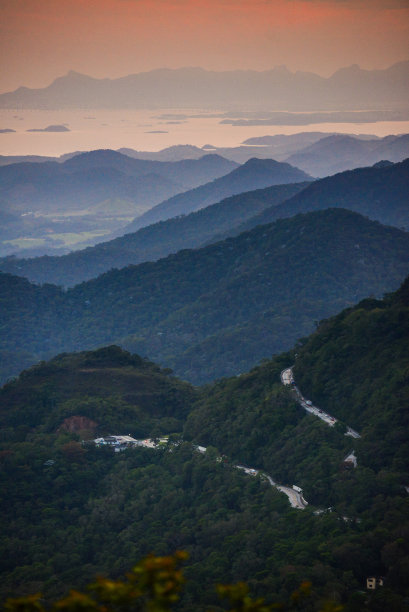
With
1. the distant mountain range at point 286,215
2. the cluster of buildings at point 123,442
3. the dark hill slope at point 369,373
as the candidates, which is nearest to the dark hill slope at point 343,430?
the dark hill slope at point 369,373

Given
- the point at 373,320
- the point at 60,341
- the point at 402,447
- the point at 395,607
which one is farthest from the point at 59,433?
the point at 60,341

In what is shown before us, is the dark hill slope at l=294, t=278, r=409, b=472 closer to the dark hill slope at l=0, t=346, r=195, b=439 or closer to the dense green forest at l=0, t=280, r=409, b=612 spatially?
the dense green forest at l=0, t=280, r=409, b=612

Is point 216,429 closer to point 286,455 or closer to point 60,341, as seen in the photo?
point 286,455

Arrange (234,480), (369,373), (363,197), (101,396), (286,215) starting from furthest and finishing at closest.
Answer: (363,197) → (286,215) → (101,396) → (369,373) → (234,480)

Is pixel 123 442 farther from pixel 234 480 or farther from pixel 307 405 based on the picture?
pixel 234 480

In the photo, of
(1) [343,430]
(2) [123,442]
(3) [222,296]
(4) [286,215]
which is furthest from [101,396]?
(4) [286,215]

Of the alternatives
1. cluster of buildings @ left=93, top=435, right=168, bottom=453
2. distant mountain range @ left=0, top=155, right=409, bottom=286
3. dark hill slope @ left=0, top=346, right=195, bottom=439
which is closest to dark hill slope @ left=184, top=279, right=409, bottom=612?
cluster of buildings @ left=93, top=435, right=168, bottom=453
